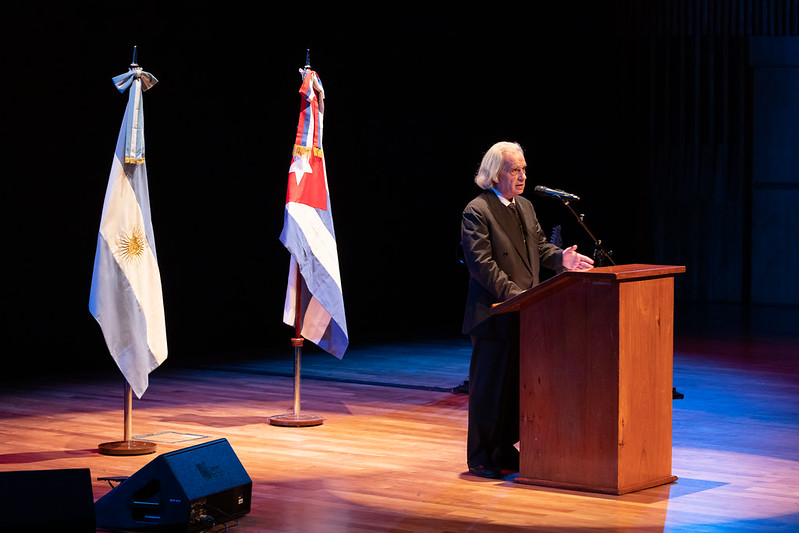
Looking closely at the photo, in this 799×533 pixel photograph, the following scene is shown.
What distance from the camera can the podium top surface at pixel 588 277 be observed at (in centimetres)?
440

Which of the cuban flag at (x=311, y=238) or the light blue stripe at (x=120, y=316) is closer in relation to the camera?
the light blue stripe at (x=120, y=316)

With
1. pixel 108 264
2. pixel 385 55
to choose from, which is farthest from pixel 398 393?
pixel 385 55

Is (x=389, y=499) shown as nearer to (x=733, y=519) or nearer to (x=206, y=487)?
(x=206, y=487)

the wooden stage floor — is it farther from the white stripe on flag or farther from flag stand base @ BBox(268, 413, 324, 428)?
the white stripe on flag

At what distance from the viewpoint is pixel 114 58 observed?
8.04 metres

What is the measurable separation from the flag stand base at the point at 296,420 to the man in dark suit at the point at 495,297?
139 cm

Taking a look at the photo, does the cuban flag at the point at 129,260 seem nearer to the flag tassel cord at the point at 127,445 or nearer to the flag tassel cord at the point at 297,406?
the flag tassel cord at the point at 127,445

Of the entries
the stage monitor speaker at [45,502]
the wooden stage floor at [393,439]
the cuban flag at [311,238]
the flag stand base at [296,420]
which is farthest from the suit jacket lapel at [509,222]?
the stage monitor speaker at [45,502]

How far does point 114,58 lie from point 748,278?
8.13m

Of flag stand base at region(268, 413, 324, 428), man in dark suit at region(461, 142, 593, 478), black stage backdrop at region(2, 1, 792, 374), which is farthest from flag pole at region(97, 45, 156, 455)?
black stage backdrop at region(2, 1, 792, 374)

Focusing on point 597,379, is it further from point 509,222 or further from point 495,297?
point 509,222

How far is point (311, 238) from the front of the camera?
6230 mm

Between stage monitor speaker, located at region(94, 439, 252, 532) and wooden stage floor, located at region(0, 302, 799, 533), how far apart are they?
13 centimetres

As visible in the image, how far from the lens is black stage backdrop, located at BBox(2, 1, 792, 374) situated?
7734mm
